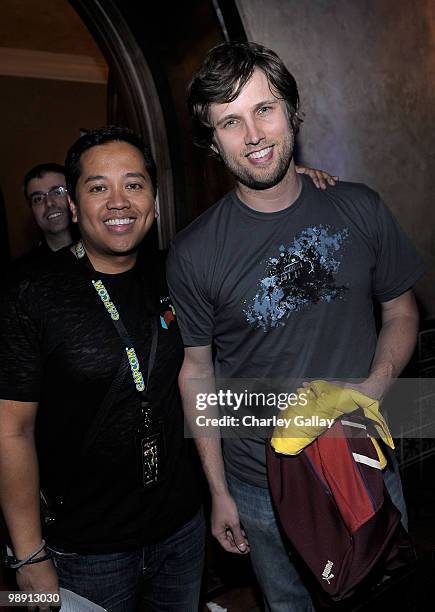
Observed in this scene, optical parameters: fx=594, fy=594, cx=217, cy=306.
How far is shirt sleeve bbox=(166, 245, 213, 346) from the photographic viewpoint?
1.46 meters

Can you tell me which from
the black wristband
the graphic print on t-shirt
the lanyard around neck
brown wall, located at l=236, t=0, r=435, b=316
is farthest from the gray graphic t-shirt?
brown wall, located at l=236, t=0, r=435, b=316

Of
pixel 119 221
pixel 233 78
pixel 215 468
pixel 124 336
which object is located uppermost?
pixel 233 78

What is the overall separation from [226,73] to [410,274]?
679 mm

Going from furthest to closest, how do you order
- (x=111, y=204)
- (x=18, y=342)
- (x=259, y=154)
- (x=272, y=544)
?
(x=272, y=544) < (x=259, y=154) < (x=111, y=204) < (x=18, y=342)

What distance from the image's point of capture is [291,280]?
1.42m

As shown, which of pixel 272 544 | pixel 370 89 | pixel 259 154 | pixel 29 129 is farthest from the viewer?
pixel 29 129

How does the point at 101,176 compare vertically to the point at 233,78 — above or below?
below

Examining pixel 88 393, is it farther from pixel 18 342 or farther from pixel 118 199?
Answer: pixel 118 199

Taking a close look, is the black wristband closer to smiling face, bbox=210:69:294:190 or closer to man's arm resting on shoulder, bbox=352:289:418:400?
man's arm resting on shoulder, bbox=352:289:418:400

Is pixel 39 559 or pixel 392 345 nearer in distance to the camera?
pixel 39 559

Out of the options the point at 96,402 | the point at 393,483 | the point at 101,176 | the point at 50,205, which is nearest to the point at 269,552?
the point at 393,483

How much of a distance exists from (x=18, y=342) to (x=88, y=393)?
179mm

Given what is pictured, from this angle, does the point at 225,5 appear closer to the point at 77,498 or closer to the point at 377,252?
the point at 377,252

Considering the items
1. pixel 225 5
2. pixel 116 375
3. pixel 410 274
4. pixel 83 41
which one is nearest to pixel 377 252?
pixel 410 274
